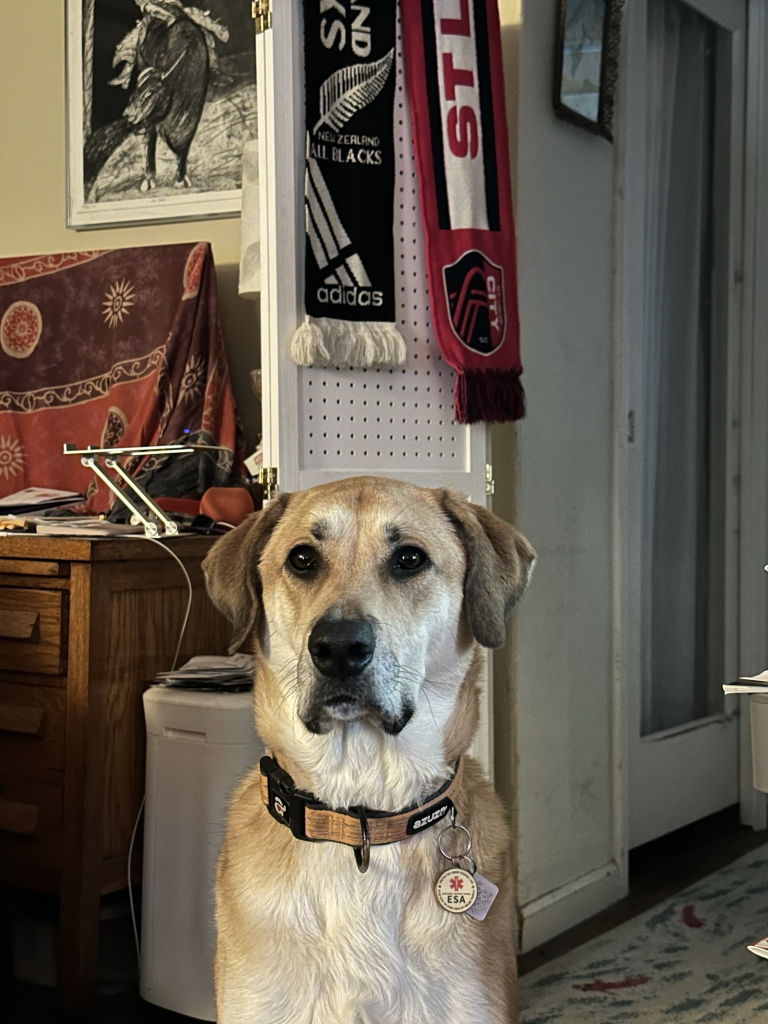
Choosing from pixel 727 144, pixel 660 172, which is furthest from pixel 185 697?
pixel 727 144

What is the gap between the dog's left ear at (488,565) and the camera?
1555 mm

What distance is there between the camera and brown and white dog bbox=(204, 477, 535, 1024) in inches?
53.3

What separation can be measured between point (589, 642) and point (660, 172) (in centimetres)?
149

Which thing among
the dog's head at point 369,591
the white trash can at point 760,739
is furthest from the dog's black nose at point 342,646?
the white trash can at point 760,739

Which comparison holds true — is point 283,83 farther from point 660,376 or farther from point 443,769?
point 660,376

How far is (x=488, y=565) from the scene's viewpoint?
62.3 inches

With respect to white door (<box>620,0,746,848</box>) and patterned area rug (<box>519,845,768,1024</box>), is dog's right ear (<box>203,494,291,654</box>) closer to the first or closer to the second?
patterned area rug (<box>519,845,768,1024</box>)

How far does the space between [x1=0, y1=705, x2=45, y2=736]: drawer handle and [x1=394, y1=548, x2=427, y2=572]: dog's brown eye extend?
3.74ft

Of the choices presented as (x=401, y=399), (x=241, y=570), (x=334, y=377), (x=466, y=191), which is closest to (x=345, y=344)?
(x=334, y=377)

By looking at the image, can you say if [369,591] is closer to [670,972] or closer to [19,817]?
[19,817]

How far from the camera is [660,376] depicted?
133 inches

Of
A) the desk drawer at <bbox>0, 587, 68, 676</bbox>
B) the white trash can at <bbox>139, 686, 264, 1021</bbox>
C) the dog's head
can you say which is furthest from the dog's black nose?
the desk drawer at <bbox>0, 587, 68, 676</bbox>

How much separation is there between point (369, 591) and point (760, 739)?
764 mm

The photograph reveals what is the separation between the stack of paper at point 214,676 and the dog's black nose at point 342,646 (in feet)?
3.23
